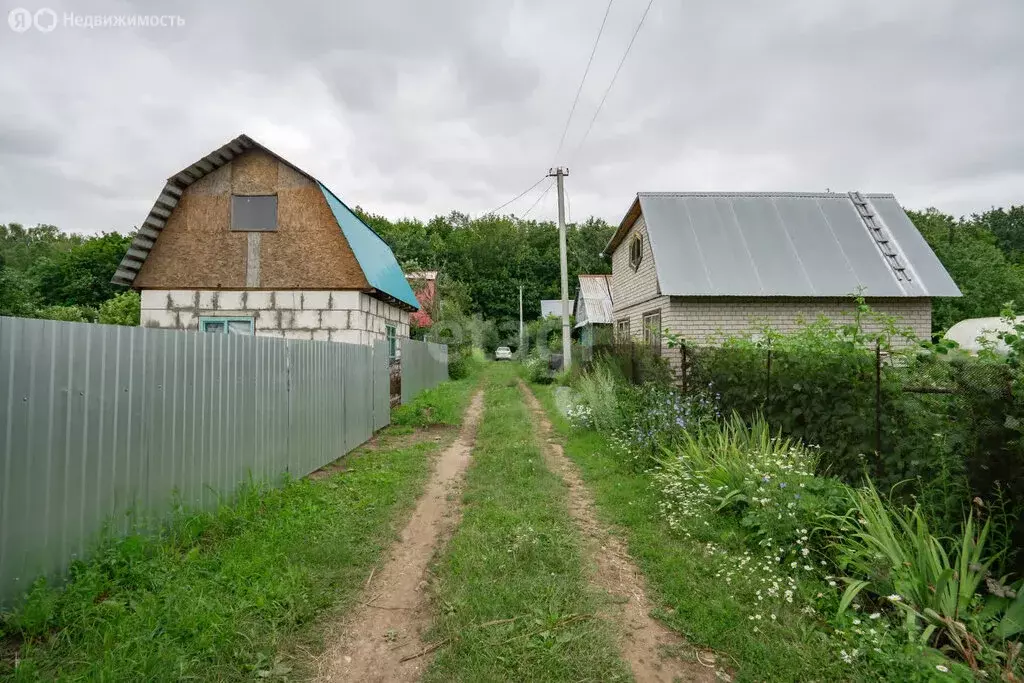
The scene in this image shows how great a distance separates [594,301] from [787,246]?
11.6 metres

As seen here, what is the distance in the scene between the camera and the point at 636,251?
17047 millimetres

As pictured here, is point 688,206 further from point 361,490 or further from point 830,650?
point 830,650

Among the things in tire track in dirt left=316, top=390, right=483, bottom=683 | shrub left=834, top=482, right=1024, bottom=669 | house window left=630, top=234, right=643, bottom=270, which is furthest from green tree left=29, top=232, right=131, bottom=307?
shrub left=834, top=482, right=1024, bottom=669

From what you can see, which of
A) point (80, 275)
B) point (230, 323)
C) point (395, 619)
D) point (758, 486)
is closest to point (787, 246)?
point (758, 486)

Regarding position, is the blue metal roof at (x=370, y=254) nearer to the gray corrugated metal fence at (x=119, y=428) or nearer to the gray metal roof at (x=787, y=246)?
the gray corrugated metal fence at (x=119, y=428)

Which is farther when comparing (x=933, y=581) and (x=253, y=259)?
(x=253, y=259)

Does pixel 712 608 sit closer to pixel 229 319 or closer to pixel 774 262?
pixel 229 319

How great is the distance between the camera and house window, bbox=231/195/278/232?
11.6m

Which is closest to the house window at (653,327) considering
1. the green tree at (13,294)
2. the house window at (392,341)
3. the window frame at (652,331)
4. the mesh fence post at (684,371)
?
the window frame at (652,331)

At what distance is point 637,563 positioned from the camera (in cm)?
412

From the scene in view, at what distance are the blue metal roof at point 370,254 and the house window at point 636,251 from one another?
24.1ft

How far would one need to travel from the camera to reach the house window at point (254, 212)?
11625 mm

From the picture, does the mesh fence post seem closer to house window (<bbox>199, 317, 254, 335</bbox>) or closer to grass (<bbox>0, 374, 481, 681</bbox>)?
grass (<bbox>0, 374, 481, 681</bbox>)

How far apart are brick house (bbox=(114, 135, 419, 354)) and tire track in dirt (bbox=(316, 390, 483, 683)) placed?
7.42 metres
